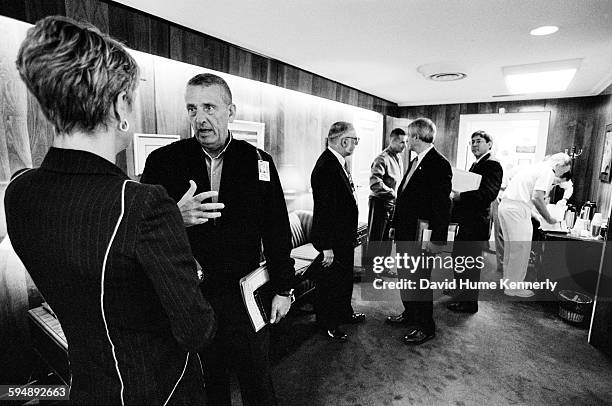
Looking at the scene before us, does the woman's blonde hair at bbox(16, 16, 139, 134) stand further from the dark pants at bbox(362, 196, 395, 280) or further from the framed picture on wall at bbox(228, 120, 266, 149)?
the dark pants at bbox(362, 196, 395, 280)

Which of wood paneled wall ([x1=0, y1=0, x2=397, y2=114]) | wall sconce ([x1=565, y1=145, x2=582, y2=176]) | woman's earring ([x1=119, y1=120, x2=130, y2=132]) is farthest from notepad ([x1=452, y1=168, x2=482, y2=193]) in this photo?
woman's earring ([x1=119, y1=120, x2=130, y2=132])

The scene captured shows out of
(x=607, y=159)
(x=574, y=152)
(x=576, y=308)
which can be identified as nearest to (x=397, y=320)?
(x=576, y=308)

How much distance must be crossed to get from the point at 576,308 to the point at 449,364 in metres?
1.72

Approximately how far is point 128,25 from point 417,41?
236cm

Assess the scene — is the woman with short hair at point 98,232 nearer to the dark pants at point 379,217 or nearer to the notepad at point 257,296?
the notepad at point 257,296

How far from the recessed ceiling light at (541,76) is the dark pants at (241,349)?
405 centimetres

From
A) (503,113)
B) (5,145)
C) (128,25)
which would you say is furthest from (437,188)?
(503,113)

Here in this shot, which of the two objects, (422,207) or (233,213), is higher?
(233,213)

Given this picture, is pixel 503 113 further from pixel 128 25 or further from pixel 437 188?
pixel 128 25

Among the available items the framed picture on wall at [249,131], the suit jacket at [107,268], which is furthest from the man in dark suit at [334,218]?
the suit jacket at [107,268]

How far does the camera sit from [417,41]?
10.1 feet

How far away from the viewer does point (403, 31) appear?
282 cm

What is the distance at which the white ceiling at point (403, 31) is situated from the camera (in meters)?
2.35

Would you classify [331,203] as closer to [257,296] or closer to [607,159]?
[257,296]
